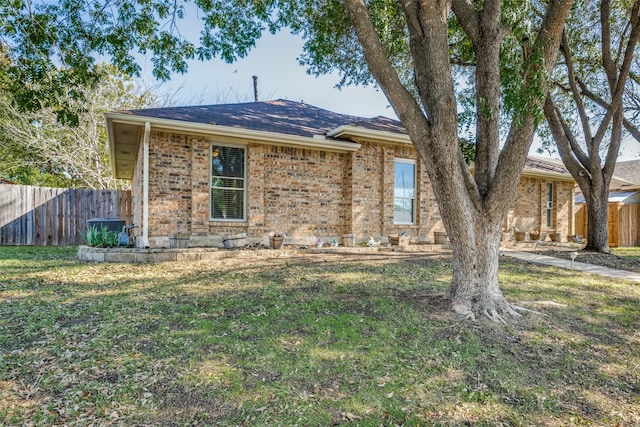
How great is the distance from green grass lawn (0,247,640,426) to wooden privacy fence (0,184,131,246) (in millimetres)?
7795

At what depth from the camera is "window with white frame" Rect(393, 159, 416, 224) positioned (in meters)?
11.2

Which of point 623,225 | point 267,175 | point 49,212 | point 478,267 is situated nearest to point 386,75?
point 478,267

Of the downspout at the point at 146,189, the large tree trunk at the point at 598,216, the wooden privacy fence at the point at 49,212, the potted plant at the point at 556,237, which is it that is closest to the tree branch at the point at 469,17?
the downspout at the point at 146,189

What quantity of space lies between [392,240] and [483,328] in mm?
6551

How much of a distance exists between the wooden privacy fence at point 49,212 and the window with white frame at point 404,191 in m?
9.61

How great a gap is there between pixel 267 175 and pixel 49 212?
7.72 m

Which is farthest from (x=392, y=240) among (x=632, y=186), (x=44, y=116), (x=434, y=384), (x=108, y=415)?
(x=44, y=116)

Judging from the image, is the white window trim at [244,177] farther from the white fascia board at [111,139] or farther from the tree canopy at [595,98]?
the tree canopy at [595,98]

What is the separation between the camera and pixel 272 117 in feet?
35.8

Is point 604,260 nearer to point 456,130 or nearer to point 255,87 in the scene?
point 456,130

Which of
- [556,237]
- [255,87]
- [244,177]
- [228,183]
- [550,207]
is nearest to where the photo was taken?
[228,183]

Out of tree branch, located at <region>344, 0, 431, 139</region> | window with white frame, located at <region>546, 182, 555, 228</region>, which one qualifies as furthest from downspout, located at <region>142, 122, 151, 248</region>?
window with white frame, located at <region>546, 182, 555, 228</region>

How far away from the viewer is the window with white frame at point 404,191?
1124cm

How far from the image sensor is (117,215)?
511 inches
